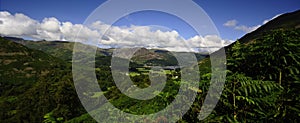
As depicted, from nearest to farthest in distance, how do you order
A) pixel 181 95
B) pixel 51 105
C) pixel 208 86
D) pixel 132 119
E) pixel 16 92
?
1. pixel 208 86
2. pixel 181 95
3. pixel 132 119
4. pixel 51 105
5. pixel 16 92

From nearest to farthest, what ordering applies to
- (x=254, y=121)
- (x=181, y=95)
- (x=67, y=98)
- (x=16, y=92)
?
1. (x=254, y=121)
2. (x=181, y=95)
3. (x=67, y=98)
4. (x=16, y=92)

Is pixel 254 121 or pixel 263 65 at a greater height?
pixel 263 65

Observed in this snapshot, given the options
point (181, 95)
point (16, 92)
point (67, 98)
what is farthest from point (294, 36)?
point (16, 92)

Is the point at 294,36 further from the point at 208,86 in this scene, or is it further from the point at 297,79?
the point at 208,86

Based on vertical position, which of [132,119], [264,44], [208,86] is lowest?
[132,119]

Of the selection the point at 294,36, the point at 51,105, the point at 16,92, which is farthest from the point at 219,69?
the point at 16,92

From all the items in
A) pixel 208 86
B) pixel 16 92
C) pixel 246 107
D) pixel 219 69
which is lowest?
pixel 16 92

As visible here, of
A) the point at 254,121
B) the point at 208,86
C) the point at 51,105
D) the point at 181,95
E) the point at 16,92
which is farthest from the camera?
the point at 16,92

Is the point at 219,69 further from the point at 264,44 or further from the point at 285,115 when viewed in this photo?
the point at 285,115

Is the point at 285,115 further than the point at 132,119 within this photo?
No
